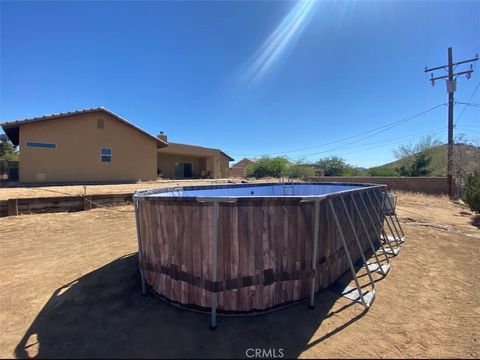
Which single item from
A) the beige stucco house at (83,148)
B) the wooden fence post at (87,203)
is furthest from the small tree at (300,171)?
the wooden fence post at (87,203)

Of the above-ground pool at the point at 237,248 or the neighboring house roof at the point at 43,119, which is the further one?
the neighboring house roof at the point at 43,119

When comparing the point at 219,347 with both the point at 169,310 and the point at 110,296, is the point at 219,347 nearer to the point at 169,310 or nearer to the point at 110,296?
the point at 169,310

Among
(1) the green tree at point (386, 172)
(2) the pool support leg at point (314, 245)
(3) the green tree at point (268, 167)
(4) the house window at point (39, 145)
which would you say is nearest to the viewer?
(2) the pool support leg at point (314, 245)

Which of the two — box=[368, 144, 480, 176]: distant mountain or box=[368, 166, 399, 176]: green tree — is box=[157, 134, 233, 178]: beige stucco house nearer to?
box=[368, 166, 399, 176]: green tree

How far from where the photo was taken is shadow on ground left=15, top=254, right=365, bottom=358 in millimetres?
2287

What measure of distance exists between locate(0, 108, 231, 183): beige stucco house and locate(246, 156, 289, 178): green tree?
1705 centimetres

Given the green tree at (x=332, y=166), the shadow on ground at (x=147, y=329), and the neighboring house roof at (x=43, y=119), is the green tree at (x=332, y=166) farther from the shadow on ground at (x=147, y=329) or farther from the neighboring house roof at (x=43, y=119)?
A: the shadow on ground at (x=147, y=329)

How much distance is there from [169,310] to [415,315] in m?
2.92

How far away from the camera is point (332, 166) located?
1332 inches

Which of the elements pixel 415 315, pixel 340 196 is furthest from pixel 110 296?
pixel 415 315

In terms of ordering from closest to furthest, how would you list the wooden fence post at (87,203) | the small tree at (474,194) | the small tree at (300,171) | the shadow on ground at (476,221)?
the wooden fence post at (87,203) → the shadow on ground at (476,221) → the small tree at (474,194) → the small tree at (300,171)

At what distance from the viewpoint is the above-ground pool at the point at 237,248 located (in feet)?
9.02

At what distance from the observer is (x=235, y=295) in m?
2.83

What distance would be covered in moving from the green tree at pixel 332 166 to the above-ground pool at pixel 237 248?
31.5 meters
